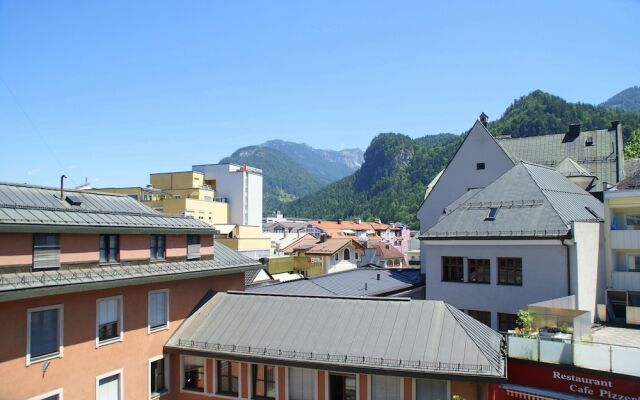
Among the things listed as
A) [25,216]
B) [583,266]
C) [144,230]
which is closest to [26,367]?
[25,216]

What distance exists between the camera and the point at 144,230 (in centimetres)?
2159

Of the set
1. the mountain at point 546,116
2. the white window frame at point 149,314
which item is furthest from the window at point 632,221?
the mountain at point 546,116

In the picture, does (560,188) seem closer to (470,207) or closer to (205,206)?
(470,207)

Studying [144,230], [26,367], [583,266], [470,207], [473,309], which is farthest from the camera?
[470,207]

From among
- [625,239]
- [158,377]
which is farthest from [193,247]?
[625,239]

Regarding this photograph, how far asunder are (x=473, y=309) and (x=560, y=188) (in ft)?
33.0

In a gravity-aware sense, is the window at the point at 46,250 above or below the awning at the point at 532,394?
above

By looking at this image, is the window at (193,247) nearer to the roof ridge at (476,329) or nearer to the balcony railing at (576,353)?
the roof ridge at (476,329)

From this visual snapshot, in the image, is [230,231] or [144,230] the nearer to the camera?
[144,230]

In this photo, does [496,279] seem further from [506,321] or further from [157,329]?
[157,329]

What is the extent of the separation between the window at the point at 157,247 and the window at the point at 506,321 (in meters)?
18.4

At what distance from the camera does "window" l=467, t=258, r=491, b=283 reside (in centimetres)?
2845

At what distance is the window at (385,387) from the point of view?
1825cm

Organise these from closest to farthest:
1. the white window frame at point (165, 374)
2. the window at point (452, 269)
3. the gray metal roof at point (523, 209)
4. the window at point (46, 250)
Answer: the window at point (46, 250)
the white window frame at point (165, 374)
the gray metal roof at point (523, 209)
the window at point (452, 269)
